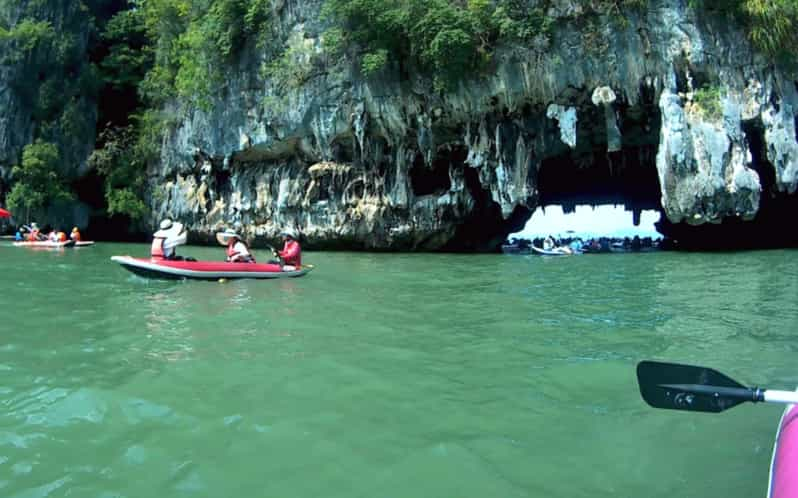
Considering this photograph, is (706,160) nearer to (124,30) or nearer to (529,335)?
(529,335)

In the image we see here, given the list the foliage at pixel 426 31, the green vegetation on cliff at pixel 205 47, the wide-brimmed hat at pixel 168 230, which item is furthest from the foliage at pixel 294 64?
the wide-brimmed hat at pixel 168 230

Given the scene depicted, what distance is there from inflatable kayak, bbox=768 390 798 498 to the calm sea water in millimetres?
424

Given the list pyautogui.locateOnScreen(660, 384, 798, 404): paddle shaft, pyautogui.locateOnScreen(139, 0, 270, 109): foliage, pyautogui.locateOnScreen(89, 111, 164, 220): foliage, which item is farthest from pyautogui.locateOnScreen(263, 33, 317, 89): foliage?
pyautogui.locateOnScreen(660, 384, 798, 404): paddle shaft

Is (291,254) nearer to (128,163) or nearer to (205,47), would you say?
(205,47)

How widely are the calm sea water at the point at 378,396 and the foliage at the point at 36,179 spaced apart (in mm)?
18280

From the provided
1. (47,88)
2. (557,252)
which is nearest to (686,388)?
(557,252)

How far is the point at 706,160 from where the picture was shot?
15.0 m

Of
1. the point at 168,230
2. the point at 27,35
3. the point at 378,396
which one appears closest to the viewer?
the point at 378,396

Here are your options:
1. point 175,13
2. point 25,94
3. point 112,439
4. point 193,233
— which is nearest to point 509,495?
point 112,439

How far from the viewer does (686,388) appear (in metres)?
3.13

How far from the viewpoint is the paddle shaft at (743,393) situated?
282 cm

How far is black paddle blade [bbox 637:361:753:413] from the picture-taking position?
3051 mm

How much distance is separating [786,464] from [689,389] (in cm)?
74

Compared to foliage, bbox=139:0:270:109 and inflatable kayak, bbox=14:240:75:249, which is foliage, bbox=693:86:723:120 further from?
inflatable kayak, bbox=14:240:75:249
